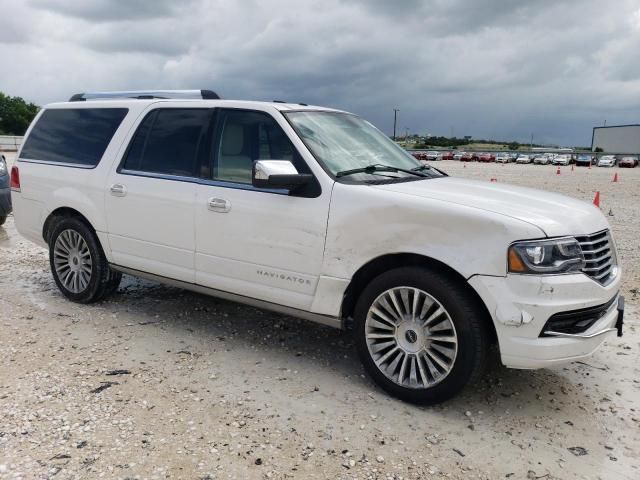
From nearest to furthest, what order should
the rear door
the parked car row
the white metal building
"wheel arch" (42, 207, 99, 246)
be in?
the rear door, "wheel arch" (42, 207, 99, 246), the parked car row, the white metal building

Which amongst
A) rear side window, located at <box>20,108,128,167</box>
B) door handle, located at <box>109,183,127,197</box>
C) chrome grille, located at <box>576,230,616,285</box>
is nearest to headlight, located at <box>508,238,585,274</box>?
chrome grille, located at <box>576,230,616,285</box>

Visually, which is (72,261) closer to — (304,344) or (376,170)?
(304,344)

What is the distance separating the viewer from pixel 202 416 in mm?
3395

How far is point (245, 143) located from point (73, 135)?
214 cm

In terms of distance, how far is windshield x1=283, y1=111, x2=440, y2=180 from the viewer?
13.2 ft

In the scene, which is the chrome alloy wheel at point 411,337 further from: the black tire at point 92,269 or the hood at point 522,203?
the black tire at point 92,269

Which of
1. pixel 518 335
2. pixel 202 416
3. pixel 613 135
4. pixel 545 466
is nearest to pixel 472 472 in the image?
pixel 545 466

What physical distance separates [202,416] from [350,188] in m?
1.73

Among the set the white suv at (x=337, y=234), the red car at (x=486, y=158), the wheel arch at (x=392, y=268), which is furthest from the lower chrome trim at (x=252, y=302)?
the red car at (x=486, y=158)

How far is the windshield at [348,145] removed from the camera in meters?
4.02

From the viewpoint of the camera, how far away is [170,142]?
467 centimetres

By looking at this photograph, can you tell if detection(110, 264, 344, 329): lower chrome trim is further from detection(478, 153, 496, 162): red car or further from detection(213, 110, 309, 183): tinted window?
detection(478, 153, 496, 162): red car

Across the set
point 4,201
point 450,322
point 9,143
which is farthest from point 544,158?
point 450,322

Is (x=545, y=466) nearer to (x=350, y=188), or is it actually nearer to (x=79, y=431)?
(x=350, y=188)
